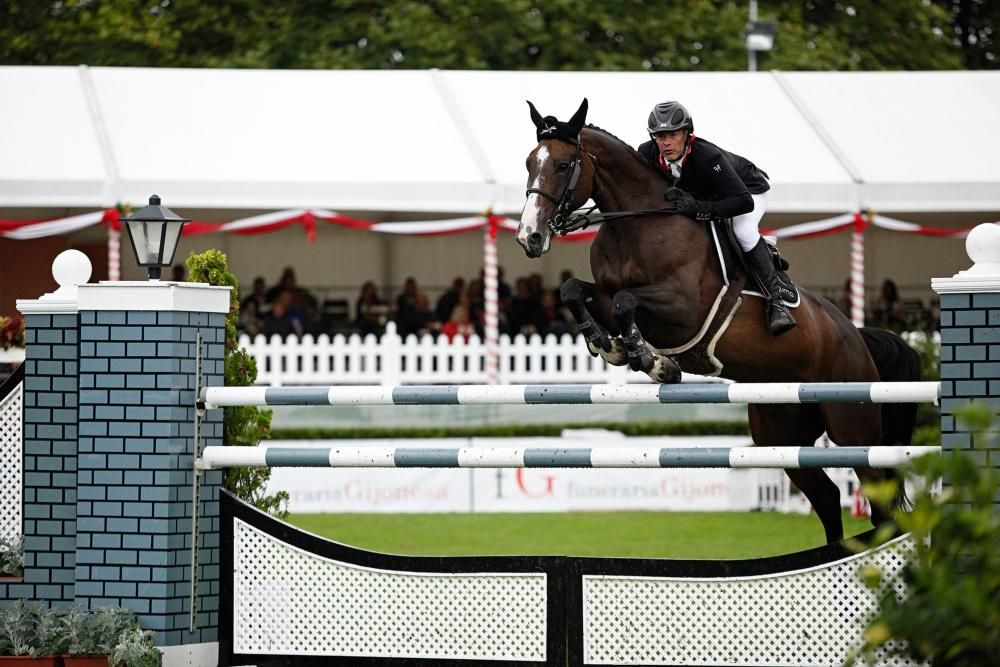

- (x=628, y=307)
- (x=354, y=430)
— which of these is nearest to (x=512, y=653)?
(x=628, y=307)

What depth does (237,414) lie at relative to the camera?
6.26 metres

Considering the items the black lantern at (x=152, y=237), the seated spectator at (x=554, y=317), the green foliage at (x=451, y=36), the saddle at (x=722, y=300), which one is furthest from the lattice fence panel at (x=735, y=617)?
the green foliage at (x=451, y=36)


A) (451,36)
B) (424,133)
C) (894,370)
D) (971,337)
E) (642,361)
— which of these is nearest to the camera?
(971,337)

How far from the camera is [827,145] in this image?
15.8 meters

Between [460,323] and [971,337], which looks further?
[460,323]

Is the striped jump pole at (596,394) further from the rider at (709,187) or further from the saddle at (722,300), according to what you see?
the rider at (709,187)

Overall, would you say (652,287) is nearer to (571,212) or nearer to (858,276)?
(571,212)

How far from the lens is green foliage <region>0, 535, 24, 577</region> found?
5.77 meters

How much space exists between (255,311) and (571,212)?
428 inches

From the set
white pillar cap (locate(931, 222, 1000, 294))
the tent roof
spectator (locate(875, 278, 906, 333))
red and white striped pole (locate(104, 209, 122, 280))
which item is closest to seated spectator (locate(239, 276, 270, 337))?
red and white striped pole (locate(104, 209, 122, 280))

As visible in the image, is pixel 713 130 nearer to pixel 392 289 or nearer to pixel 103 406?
pixel 392 289

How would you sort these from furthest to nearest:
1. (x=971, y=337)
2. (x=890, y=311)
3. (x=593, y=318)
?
(x=890, y=311) < (x=593, y=318) < (x=971, y=337)

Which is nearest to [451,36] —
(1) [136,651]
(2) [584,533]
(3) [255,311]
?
(3) [255,311]

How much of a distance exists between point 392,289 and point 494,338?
6.82 metres
